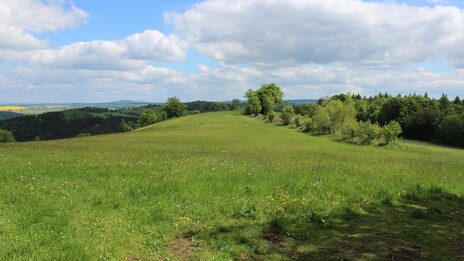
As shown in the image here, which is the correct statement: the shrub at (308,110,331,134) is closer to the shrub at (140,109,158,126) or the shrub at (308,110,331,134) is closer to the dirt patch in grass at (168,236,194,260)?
the dirt patch in grass at (168,236,194,260)

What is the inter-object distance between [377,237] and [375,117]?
148139mm

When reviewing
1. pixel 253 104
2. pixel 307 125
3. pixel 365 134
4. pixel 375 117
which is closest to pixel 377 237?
pixel 365 134

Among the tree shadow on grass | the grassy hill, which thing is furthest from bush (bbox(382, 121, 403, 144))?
the tree shadow on grass

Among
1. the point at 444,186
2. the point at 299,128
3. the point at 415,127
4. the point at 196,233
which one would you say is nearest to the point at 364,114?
the point at 415,127

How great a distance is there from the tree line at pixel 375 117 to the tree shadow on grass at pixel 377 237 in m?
60.2

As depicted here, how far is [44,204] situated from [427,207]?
12330 millimetres

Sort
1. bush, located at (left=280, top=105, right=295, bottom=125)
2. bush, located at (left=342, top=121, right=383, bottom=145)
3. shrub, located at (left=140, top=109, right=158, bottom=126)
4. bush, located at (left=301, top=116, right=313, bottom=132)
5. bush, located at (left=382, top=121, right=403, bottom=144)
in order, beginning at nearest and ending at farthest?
1. bush, located at (left=382, top=121, right=403, bottom=144)
2. bush, located at (left=342, top=121, right=383, bottom=145)
3. bush, located at (left=301, top=116, right=313, bottom=132)
4. bush, located at (left=280, top=105, right=295, bottom=125)
5. shrub, located at (left=140, top=109, right=158, bottom=126)

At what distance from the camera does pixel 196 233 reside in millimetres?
9531

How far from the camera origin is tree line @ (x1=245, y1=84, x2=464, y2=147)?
71.4 m

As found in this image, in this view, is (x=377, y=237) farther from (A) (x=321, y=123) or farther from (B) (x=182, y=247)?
(A) (x=321, y=123)

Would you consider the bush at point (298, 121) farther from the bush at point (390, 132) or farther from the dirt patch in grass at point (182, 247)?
the dirt patch in grass at point (182, 247)

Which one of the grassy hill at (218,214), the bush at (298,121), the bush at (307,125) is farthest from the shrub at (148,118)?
the grassy hill at (218,214)

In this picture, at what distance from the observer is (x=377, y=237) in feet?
32.7

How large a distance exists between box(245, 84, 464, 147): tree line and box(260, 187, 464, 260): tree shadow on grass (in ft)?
197
